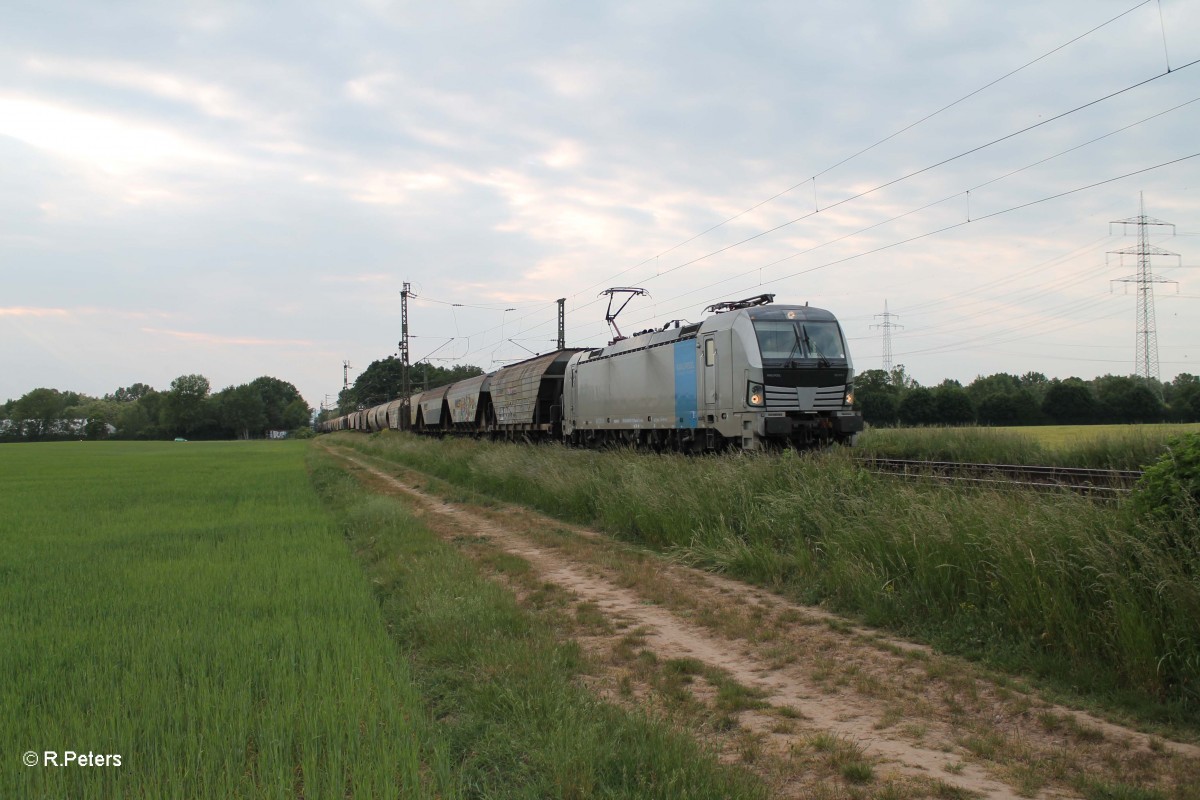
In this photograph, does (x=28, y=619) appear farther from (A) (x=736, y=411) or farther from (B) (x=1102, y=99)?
(B) (x=1102, y=99)

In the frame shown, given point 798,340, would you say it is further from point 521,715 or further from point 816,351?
point 521,715

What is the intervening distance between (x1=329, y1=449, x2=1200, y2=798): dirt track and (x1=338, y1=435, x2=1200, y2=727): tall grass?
45cm

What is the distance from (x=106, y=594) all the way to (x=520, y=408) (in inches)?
992

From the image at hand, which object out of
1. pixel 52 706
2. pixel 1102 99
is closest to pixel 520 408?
pixel 1102 99

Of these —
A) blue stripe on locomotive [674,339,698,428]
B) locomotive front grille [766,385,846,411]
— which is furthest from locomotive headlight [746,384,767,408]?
blue stripe on locomotive [674,339,698,428]

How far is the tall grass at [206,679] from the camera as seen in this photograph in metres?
3.82

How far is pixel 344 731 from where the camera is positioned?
14.1ft

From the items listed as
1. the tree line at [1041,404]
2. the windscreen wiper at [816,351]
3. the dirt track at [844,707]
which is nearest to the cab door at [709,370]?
the windscreen wiper at [816,351]

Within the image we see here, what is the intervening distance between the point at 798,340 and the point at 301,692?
45.8ft

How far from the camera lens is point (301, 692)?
493 cm

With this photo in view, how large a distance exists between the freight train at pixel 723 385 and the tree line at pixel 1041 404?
1821cm

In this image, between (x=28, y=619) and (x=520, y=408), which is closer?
(x=28, y=619)

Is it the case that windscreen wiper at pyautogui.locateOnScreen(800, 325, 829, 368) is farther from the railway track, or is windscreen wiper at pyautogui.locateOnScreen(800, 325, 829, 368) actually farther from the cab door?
the railway track

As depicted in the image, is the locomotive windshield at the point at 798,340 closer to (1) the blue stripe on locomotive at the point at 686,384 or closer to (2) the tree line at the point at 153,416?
(1) the blue stripe on locomotive at the point at 686,384
